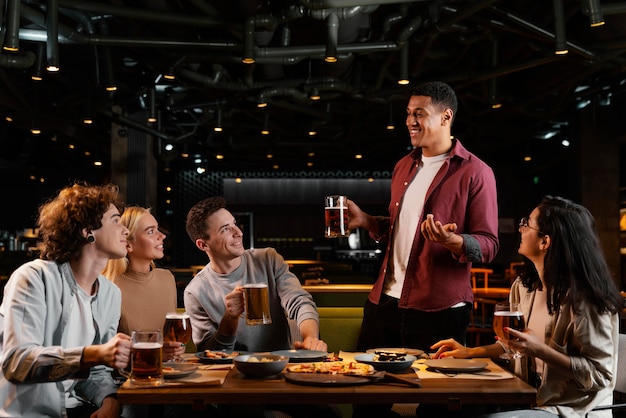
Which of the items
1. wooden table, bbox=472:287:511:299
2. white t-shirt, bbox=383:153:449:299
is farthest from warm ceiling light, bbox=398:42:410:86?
white t-shirt, bbox=383:153:449:299

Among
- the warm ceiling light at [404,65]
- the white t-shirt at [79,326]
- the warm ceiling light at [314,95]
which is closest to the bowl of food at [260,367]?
the white t-shirt at [79,326]

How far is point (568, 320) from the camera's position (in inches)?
102

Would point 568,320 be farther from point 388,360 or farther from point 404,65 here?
point 404,65

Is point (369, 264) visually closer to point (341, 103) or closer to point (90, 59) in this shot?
point (341, 103)

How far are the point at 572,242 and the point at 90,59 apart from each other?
24.6 feet

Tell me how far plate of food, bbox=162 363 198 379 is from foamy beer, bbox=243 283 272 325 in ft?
0.87

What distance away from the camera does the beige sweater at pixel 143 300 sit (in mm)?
3303

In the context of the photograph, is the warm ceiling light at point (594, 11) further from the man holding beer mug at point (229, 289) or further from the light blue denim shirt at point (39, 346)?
the light blue denim shirt at point (39, 346)

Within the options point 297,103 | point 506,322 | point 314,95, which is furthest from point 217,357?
point 297,103

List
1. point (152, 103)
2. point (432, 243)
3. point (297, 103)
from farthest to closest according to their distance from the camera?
point (297, 103), point (152, 103), point (432, 243)

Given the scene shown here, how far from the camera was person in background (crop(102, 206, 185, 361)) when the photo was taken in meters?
3.33

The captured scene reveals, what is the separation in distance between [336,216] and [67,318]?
1092 millimetres

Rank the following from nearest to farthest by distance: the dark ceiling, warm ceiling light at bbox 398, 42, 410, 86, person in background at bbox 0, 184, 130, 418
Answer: person in background at bbox 0, 184, 130, 418 < the dark ceiling < warm ceiling light at bbox 398, 42, 410, 86

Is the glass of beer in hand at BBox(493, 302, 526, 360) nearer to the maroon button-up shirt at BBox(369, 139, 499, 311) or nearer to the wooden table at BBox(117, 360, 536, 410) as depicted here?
the wooden table at BBox(117, 360, 536, 410)
